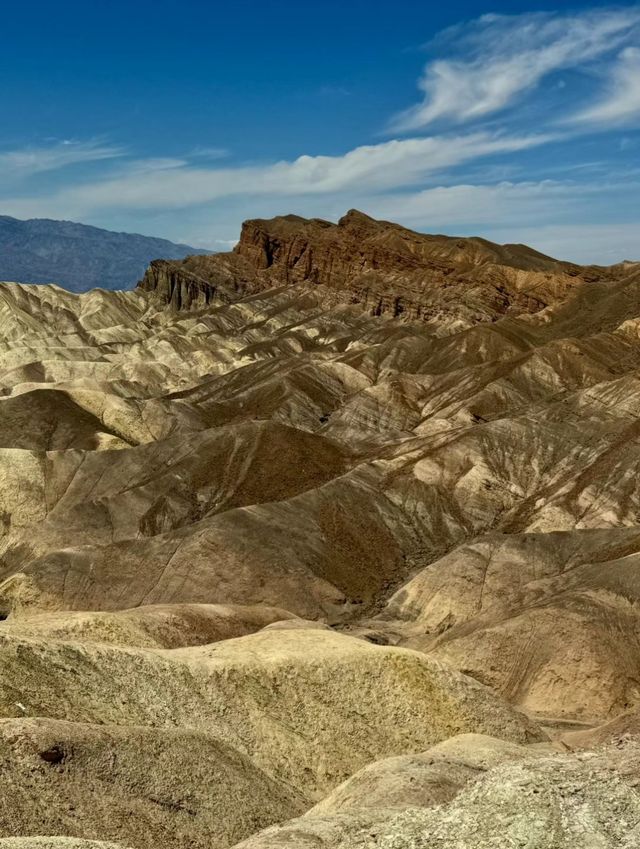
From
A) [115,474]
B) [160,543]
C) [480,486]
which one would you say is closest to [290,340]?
[115,474]

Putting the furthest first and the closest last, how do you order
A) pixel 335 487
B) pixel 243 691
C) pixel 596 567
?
pixel 335 487, pixel 596 567, pixel 243 691

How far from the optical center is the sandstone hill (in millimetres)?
29234

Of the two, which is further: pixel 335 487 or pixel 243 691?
pixel 335 487

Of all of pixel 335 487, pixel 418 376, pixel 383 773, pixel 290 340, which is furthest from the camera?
pixel 290 340

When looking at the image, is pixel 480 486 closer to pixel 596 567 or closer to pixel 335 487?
pixel 335 487

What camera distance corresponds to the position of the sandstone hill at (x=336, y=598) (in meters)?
29.2

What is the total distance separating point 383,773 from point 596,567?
4236 centimetres

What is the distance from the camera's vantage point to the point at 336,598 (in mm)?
78312

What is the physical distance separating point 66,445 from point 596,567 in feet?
268

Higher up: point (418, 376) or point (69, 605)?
point (418, 376)

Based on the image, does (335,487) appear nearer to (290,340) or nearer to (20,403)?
(20,403)

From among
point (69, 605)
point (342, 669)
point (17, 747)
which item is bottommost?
point (69, 605)

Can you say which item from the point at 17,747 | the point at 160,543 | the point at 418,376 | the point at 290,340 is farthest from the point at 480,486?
the point at 290,340

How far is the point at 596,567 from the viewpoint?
7119 cm
